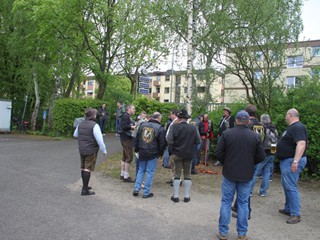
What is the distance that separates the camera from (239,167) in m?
4.66

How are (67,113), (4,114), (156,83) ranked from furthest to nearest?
(156,83) < (4,114) < (67,113)

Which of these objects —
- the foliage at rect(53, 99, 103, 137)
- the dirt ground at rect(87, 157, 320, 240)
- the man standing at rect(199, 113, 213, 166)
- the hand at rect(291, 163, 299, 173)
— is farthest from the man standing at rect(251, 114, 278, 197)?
the foliage at rect(53, 99, 103, 137)

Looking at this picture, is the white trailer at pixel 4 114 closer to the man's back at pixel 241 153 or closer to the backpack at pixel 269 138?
the backpack at pixel 269 138

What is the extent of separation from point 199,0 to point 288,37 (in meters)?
3.23

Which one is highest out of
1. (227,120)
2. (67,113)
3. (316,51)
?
(316,51)

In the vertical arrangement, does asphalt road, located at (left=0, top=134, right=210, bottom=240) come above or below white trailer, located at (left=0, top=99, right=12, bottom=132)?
below

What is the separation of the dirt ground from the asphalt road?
0.10 m

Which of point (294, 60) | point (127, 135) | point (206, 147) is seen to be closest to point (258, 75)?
point (294, 60)

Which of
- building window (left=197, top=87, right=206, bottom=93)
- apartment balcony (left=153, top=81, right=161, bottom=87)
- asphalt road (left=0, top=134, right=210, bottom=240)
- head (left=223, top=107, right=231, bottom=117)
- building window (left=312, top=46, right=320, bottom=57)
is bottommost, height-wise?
asphalt road (left=0, top=134, right=210, bottom=240)

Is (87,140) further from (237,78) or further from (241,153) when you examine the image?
(237,78)

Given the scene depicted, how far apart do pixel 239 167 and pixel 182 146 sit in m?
2.01

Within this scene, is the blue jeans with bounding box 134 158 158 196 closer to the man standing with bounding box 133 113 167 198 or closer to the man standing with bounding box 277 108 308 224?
the man standing with bounding box 133 113 167 198

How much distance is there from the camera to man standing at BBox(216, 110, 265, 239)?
465cm

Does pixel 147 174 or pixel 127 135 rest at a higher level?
pixel 127 135
